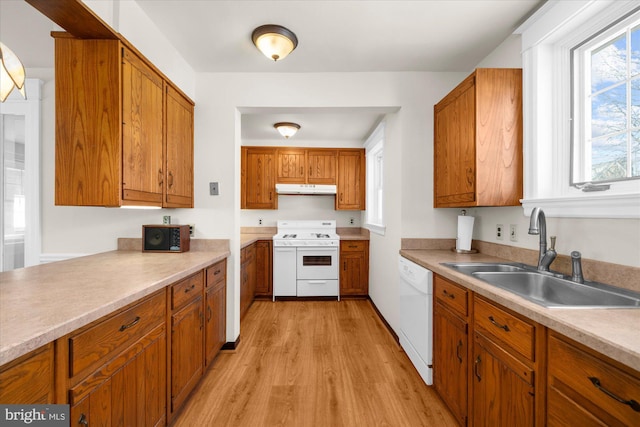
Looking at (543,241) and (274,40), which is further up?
(274,40)

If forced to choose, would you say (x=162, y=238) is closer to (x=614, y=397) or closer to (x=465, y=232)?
(x=465, y=232)

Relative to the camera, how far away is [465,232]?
229 cm

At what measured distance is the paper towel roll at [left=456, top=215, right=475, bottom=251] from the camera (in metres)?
2.27

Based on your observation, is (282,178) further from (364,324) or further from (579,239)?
(579,239)

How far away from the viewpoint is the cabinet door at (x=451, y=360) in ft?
4.99

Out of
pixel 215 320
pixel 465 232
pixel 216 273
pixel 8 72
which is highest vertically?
pixel 8 72

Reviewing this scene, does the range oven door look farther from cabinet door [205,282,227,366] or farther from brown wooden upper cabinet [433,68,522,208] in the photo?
brown wooden upper cabinet [433,68,522,208]

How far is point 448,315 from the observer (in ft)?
5.57

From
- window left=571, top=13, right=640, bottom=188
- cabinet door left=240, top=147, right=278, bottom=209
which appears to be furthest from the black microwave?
window left=571, top=13, right=640, bottom=188

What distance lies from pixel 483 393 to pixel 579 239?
94cm

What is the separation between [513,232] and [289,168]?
323cm

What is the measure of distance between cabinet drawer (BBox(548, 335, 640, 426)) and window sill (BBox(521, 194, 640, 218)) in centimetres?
73

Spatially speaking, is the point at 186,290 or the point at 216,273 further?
the point at 216,273

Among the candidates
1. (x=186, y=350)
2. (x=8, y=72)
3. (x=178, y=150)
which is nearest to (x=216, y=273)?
(x=186, y=350)
